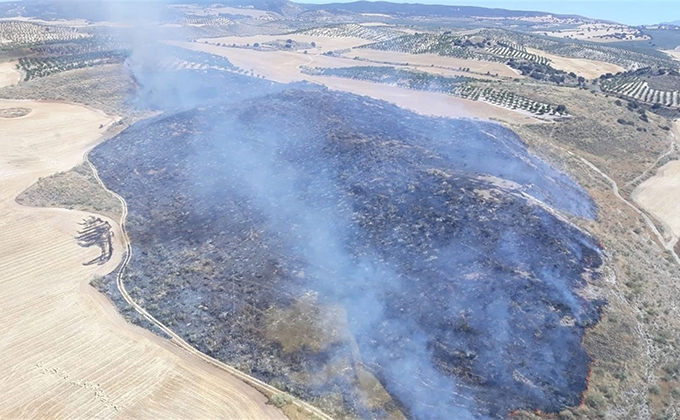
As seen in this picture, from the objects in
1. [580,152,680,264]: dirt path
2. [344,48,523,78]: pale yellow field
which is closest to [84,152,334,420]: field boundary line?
[580,152,680,264]: dirt path

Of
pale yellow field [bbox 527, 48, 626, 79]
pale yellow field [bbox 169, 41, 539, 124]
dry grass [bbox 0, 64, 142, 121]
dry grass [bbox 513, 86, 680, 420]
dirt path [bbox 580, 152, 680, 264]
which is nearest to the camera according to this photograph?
dry grass [bbox 513, 86, 680, 420]

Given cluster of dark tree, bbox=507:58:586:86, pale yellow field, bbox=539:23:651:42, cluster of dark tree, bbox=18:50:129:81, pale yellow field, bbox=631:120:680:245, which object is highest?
cluster of dark tree, bbox=507:58:586:86

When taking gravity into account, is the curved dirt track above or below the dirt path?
below

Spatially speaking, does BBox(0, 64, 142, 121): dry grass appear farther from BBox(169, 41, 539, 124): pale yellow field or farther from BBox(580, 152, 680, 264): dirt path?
BBox(580, 152, 680, 264): dirt path

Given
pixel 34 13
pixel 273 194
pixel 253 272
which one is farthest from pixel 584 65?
pixel 34 13

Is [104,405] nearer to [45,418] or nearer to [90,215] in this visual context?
[45,418]

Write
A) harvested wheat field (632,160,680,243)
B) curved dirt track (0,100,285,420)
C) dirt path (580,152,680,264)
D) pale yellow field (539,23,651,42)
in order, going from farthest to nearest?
1. pale yellow field (539,23,651,42)
2. harvested wheat field (632,160,680,243)
3. dirt path (580,152,680,264)
4. curved dirt track (0,100,285,420)

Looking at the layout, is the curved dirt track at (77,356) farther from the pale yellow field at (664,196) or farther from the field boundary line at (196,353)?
the pale yellow field at (664,196)
